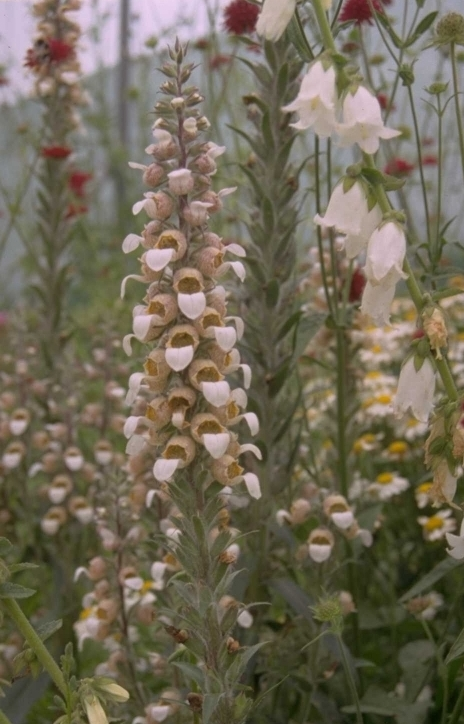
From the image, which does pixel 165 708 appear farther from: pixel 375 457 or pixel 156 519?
pixel 375 457

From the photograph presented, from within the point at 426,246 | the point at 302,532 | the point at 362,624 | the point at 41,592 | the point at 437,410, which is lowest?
the point at 41,592

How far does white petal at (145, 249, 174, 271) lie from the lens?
837 millimetres

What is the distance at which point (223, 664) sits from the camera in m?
0.93

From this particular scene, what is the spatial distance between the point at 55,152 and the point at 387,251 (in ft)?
4.40

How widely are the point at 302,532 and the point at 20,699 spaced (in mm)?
485

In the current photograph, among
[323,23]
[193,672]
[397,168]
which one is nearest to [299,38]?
[323,23]

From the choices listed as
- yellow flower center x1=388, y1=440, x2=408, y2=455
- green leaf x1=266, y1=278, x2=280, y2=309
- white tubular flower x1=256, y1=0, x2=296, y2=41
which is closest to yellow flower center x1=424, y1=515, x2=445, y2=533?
yellow flower center x1=388, y1=440, x2=408, y2=455

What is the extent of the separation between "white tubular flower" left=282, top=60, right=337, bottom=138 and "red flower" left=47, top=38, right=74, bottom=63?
1.26 m

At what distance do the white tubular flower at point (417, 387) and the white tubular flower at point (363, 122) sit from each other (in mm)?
200

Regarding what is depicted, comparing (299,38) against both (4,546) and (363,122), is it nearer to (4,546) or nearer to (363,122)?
(363,122)

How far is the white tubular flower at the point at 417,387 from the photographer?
0.86 meters

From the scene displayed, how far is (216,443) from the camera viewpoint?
2.76 feet

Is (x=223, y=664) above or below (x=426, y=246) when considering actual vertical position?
below

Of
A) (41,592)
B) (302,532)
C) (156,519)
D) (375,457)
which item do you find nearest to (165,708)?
(156,519)
